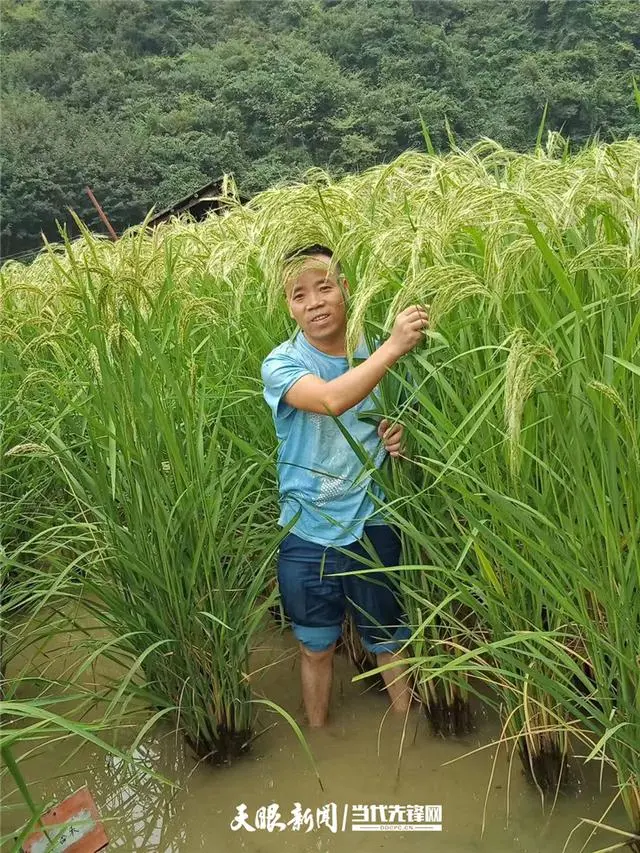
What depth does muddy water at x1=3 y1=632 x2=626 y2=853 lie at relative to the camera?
1.58 meters

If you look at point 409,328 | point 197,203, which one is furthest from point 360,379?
point 197,203

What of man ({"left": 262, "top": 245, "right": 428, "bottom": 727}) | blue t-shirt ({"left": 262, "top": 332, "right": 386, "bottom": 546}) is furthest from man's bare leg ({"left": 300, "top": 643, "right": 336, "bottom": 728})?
blue t-shirt ({"left": 262, "top": 332, "right": 386, "bottom": 546})

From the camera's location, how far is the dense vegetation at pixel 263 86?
20.8m

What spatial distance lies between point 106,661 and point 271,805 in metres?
0.91

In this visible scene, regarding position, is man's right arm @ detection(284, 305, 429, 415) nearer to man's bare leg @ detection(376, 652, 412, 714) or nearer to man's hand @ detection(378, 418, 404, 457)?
man's hand @ detection(378, 418, 404, 457)

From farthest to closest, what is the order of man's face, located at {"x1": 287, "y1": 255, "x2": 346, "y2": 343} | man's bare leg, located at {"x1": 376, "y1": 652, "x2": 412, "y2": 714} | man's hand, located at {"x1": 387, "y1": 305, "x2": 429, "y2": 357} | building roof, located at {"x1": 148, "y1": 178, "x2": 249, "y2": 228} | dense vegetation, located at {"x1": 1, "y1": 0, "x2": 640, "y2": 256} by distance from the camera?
1. dense vegetation, located at {"x1": 1, "y1": 0, "x2": 640, "y2": 256}
2. building roof, located at {"x1": 148, "y1": 178, "x2": 249, "y2": 228}
3. man's bare leg, located at {"x1": 376, "y1": 652, "x2": 412, "y2": 714}
4. man's face, located at {"x1": 287, "y1": 255, "x2": 346, "y2": 343}
5. man's hand, located at {"x1": 387, "y1": 305, "x2": 429, "y2": 357}

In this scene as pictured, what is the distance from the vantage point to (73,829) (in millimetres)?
1398

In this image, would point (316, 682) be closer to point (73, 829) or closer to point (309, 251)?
point (73, 829)

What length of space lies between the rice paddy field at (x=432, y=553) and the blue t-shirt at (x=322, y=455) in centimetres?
11

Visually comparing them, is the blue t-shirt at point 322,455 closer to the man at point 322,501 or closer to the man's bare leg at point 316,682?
Answer: the man at point 322,501

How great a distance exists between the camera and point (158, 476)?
67.4 inches

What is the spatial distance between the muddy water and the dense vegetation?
18345 mm

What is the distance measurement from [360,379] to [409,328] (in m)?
0.17

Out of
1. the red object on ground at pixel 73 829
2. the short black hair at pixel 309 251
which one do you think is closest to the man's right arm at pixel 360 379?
the short black hair at pixel 309 251
